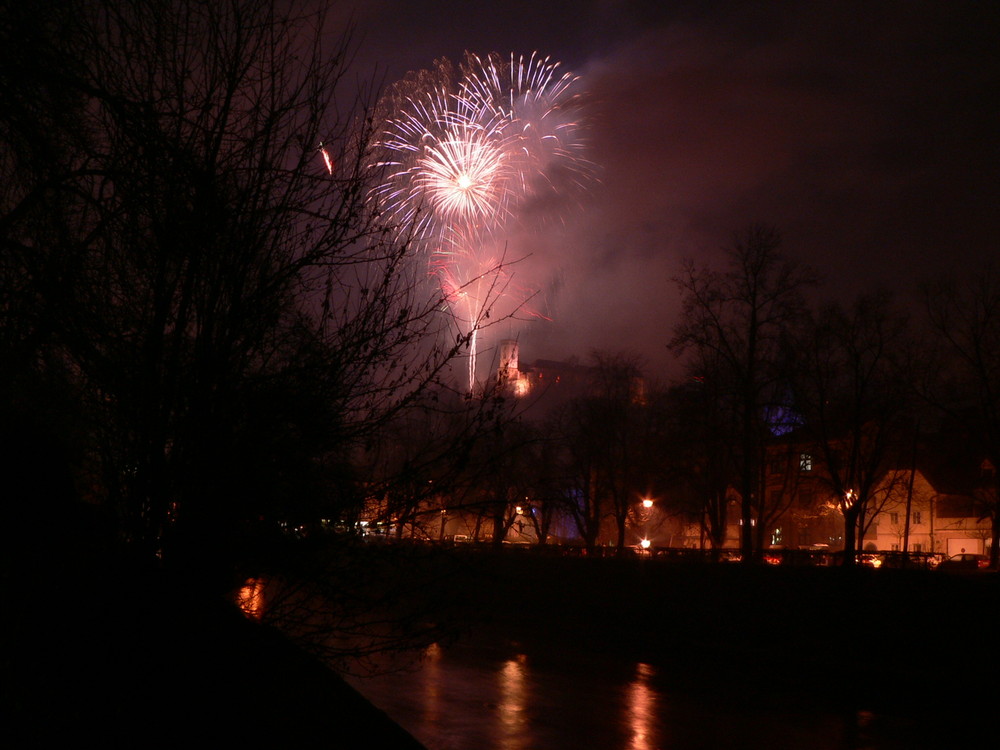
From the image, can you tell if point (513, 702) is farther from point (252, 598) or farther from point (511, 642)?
point (252, 598)

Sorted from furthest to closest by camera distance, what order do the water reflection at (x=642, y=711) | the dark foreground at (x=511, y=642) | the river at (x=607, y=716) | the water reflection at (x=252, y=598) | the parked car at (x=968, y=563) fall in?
1. the parked car at (x=968, y=563)
2. the river at (x=607, y=716)
3. the water reflection at (x=642, y=711)
4. the water reflection at (x=252, y=598)
5. the dark foreground at (x=511, y=642)

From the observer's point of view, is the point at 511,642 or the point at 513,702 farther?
the point at 511,642

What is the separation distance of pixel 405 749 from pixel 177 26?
4.75 m

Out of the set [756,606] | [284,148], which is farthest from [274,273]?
[756,606]

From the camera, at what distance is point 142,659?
182 inches

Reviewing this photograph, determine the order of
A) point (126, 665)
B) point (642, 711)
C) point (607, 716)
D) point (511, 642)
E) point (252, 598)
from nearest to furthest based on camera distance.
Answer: point (126, 665) → point (252, 598) → point (607, 716) → point (642, 711) → point (511, 642)

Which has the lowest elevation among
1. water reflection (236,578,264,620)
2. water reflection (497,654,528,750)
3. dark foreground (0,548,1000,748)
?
water reflection (497,654,528,750)

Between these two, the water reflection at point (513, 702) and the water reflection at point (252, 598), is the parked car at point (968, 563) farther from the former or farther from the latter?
the water reflection at point (252, 598)

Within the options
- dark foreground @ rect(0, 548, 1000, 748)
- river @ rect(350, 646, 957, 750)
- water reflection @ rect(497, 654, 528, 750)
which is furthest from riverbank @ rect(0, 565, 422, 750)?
water reflection @ rect(497, 654, 528, 750)

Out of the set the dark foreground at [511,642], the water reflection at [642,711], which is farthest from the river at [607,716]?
the dark foreground at [511,642]

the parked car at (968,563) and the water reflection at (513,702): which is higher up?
the parked car at (968,563)

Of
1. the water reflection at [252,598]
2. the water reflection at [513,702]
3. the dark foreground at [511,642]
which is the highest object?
the water reflection at [252,598]

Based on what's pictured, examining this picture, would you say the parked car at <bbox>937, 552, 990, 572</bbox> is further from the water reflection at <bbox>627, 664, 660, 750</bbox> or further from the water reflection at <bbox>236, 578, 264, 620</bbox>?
the water reflection at <bbox>236, 578, 264, 620</bbox>

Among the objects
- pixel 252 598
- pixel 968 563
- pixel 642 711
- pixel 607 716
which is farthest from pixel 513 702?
pixel 968 563
